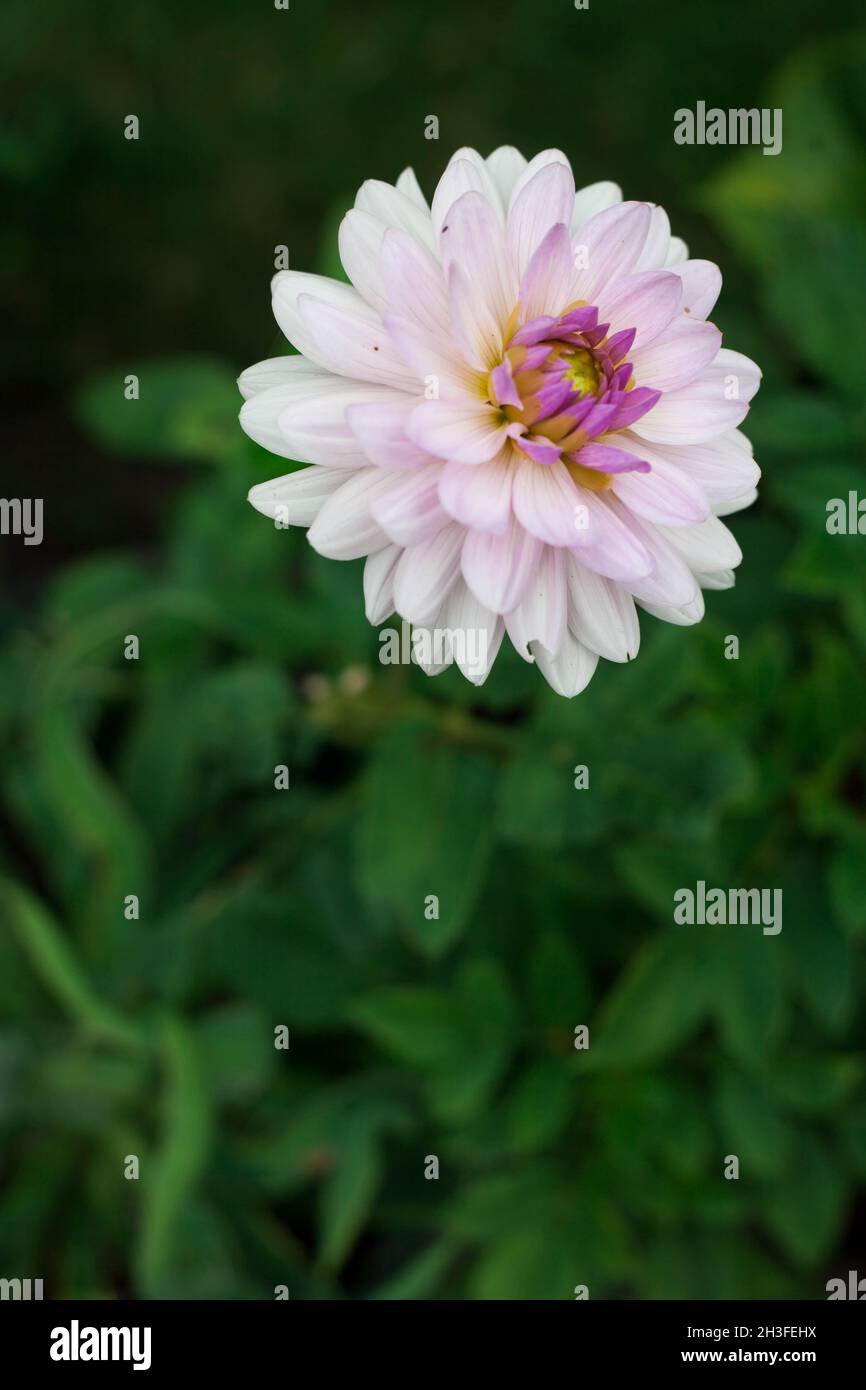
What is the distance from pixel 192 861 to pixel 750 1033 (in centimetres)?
59

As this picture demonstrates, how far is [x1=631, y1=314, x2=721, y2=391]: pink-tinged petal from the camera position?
572 millimetres

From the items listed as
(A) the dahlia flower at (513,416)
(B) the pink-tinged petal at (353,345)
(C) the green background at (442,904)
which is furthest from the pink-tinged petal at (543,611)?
(C) the green background at (442,904)

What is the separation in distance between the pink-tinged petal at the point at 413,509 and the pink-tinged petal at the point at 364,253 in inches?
3.2

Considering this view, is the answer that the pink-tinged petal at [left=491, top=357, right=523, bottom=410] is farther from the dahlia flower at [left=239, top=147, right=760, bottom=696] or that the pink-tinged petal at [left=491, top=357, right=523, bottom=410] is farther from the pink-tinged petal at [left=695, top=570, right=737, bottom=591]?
the pink-tinged petal at [left=695, top=570, right=737, bottom=591]

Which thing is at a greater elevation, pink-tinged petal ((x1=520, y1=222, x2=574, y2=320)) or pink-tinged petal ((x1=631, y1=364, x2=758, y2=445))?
pink-tinged petal ((x1=520, y1=222, x2=574, y2=320))

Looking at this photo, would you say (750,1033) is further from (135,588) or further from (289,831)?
(135,588)

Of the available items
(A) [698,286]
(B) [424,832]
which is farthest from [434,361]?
(B) [424,832]

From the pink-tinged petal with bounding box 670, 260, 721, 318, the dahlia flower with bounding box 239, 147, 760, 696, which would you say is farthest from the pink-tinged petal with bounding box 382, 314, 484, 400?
the pink-tinged petal with bounding box 670, 260, 721, 318

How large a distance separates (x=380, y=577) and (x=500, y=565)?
65 mm

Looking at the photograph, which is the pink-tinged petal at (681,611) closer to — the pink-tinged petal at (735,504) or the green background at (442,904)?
the pink-tinged petal at (735,504)

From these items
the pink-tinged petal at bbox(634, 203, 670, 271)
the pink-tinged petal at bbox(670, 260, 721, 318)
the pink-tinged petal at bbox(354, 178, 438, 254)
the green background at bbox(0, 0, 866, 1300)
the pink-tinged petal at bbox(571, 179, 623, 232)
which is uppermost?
the pink-tinged petal at bbox(571, 179, 623, 232)

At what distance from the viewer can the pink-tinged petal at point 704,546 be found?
0.60 meters

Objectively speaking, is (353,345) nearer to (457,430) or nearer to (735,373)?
(457,430)

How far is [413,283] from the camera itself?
1.85 ft
